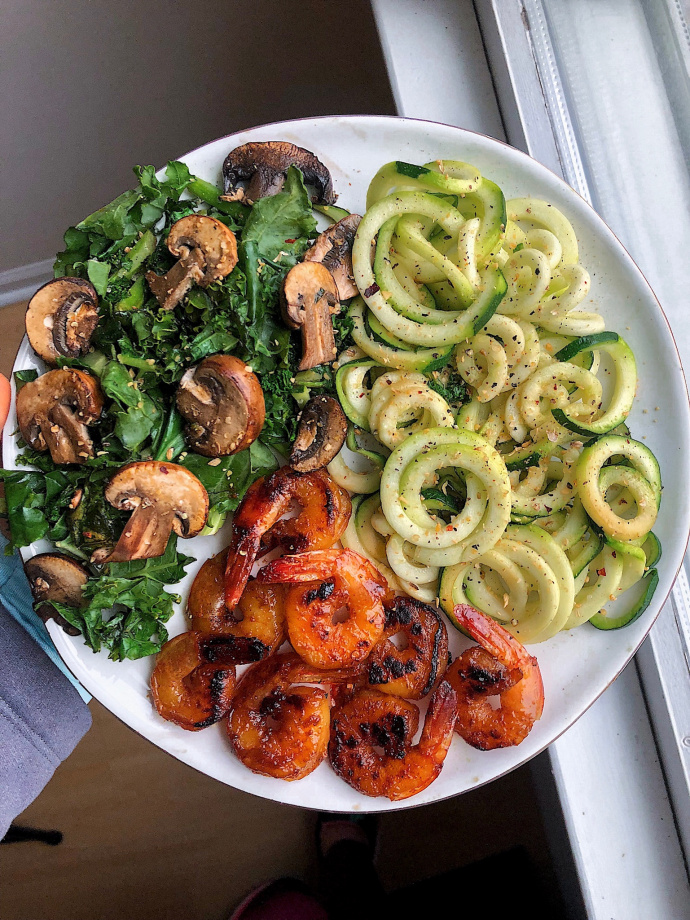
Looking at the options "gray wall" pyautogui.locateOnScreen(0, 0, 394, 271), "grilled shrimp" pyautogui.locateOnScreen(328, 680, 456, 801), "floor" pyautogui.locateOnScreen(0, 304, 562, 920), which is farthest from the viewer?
"floor" pyautogui.locateOnScreen(0, 304, 562, 920)

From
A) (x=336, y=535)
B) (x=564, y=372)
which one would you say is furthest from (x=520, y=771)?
(x=564, y=372)

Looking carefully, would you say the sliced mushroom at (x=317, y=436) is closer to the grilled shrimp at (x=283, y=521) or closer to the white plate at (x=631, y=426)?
the grilled shrimp at (x=283, y=521)

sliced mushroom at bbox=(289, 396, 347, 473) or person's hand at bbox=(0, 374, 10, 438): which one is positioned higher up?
person's hand at bbox=(0, 374, 10, 438)

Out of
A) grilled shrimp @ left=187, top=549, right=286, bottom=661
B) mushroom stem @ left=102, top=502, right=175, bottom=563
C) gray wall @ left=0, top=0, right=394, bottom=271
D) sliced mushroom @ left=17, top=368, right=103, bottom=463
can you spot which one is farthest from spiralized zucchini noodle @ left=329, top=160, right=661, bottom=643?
gray wall @ left=0, top=0, right=394, bottom=271

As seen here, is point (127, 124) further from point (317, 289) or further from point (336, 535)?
point (336, 535)

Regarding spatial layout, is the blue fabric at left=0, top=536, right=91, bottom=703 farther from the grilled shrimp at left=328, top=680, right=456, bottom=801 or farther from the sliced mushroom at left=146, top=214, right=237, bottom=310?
the sliced mushroom at left=146, top=214, right=237, bottom=310
